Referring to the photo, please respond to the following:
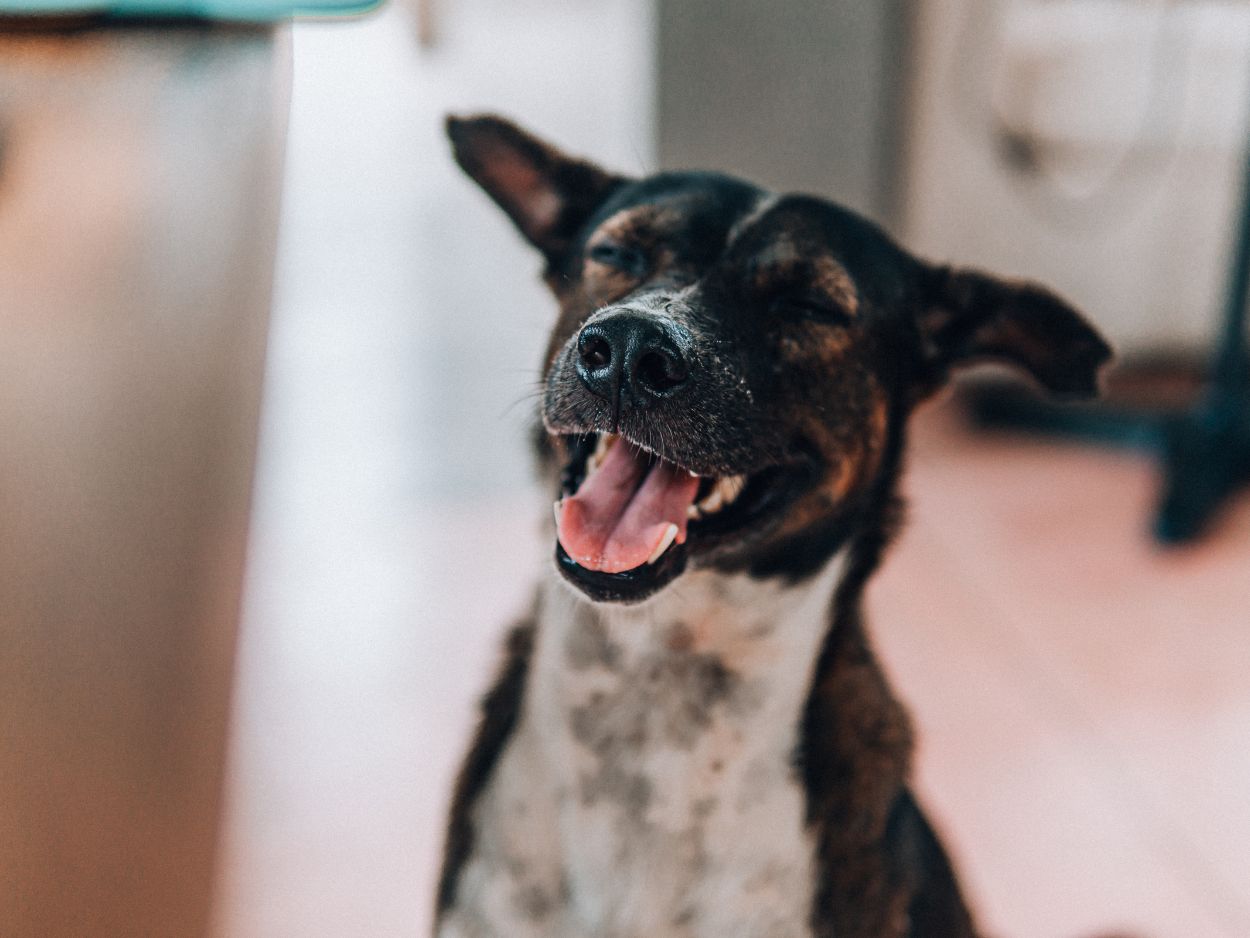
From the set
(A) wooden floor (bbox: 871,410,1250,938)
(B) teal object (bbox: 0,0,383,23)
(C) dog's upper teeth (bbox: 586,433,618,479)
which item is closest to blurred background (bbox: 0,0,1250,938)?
(A) wooden floor (bbox: 871,410,1250,938)

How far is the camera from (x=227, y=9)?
4.37 feet

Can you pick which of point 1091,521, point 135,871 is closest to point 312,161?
point 1091,521

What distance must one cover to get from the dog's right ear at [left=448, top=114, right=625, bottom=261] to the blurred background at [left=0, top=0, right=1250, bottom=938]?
1.20 feet

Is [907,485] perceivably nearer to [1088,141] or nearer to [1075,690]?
[1075,690]

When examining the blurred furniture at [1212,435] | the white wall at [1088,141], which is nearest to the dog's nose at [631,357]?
the blurred furniture at [1212,435]

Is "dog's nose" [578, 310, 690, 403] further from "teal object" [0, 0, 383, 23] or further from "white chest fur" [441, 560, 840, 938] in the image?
"teal object" [0, 0, 383, 23]

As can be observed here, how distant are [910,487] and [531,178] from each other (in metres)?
1.95

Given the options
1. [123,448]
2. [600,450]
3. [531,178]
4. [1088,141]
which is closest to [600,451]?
[600,450]

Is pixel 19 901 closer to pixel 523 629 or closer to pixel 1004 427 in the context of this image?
pixel 523 629

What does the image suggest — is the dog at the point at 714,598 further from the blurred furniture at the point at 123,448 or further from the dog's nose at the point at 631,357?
the blurred furniture at the point at 123,448

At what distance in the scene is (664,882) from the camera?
43.6 inches

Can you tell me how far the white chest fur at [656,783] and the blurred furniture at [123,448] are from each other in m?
0.29

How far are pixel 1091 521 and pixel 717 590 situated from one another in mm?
2055

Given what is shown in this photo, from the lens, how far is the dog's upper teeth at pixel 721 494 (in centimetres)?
116
